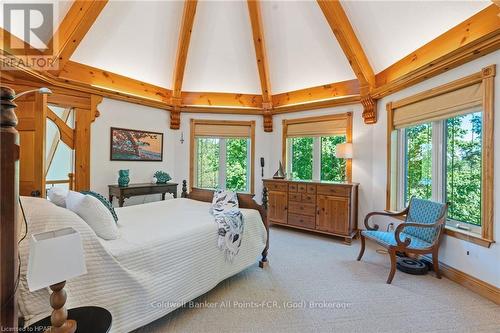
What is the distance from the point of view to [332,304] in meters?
2.20

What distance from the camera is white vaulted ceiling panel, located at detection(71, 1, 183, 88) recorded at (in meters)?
3.50

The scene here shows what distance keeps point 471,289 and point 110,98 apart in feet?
17.8

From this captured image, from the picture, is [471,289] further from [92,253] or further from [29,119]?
[29,119]

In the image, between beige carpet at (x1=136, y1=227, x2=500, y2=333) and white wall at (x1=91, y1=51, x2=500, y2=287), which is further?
white wall at (x1=91, y1=51, x2=500, y2=287)

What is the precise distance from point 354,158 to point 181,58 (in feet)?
11.7

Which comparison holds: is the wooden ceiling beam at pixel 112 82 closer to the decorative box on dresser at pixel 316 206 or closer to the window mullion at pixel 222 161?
the window mullion at pixel 222 161

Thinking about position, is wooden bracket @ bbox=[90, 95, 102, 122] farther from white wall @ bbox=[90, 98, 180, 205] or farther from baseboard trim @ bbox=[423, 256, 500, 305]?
baseboard trim @ bbox=[423, 256, 500, 305]

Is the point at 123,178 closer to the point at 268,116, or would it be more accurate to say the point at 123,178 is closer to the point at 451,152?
the point at 268,116

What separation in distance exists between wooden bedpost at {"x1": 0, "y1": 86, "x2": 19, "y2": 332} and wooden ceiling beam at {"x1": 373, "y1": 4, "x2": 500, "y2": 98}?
3.48m

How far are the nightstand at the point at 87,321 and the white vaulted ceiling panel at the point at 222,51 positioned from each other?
407cm

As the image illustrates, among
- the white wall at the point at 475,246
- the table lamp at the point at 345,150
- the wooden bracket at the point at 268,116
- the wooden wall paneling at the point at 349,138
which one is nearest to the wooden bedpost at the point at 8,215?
the white wall at the point at 475,246

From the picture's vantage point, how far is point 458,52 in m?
2.52

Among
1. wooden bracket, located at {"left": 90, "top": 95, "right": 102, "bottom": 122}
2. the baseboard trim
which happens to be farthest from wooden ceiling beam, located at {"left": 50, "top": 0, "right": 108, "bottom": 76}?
the baseboard trim

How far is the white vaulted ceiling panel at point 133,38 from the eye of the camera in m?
3.50
